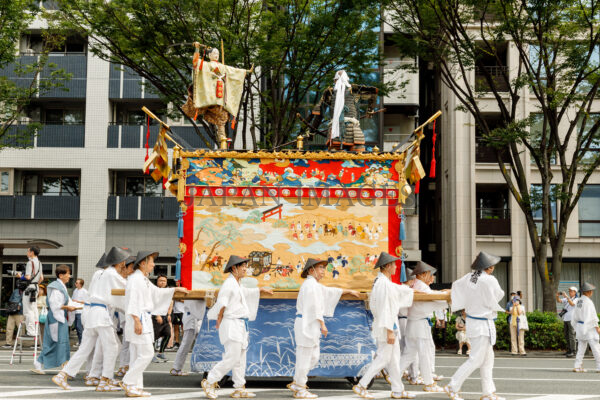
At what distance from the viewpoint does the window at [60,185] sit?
3178cm

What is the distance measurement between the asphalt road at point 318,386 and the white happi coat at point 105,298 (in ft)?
3.31

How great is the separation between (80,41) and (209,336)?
23670mm

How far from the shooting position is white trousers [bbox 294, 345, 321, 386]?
33.4 ft

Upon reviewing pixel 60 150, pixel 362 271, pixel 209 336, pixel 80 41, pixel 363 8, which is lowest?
pixel 209 336

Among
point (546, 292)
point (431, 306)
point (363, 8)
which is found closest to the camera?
point (431, 306)

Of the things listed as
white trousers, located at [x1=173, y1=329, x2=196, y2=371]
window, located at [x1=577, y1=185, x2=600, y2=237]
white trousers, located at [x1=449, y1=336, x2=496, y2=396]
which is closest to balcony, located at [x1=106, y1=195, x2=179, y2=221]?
window, located at [x1=577, y1=185, x2=600, y2=237]

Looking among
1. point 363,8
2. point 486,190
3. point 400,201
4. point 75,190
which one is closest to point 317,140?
point 486,190

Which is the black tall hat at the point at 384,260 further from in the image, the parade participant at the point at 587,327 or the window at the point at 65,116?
Answer: the window at the point at 65,116

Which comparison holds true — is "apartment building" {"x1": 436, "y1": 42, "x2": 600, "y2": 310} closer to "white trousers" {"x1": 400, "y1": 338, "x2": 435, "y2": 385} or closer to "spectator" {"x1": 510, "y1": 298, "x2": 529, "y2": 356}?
"spectator" {"x1": 510, "y1": 298, "x2": 529, "y2": 356}

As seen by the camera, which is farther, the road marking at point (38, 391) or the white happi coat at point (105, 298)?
the white happi coat at point (105, 298)

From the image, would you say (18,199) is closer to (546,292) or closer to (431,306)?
(546,292)

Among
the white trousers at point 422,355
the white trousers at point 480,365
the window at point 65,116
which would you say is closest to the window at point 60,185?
the window at point 65,116

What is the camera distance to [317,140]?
31891 mm

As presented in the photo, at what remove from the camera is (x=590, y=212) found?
102ft
